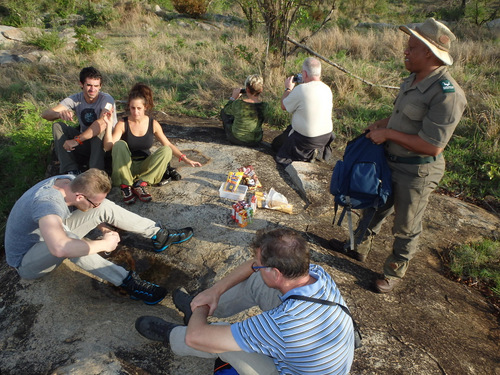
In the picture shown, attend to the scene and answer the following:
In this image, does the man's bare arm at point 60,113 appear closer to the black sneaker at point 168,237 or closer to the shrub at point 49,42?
the black sneaker at point 168,237

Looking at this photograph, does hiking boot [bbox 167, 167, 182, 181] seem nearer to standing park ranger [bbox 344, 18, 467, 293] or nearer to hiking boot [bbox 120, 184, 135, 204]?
hiking boot [bbox 120, 184, 135, 204]

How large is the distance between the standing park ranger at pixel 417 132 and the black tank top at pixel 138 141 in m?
2.63

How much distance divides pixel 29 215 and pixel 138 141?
1.86 m

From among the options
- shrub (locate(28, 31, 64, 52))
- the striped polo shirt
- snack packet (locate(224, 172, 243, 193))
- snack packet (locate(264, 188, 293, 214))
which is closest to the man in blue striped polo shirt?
the striped polo shirt

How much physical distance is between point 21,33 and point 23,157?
32.7 ft

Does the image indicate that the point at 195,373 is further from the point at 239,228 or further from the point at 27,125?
the point at 27,125

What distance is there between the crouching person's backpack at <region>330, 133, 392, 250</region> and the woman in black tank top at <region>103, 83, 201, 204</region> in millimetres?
2008

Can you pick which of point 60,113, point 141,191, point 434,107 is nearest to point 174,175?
point 141,191

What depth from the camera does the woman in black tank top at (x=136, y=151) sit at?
3.81m

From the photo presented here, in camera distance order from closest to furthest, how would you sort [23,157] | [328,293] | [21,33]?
1. [328,293]
2. [23,157]
3. [21,33]

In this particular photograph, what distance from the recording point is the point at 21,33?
470 inches

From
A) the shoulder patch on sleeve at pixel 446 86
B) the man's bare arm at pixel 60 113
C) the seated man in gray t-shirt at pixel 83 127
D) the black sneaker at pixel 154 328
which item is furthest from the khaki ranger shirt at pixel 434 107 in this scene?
the man's bare arm at pixel 60 113

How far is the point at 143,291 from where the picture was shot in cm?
269

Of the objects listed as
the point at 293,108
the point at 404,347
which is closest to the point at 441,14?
the point at 293,108
